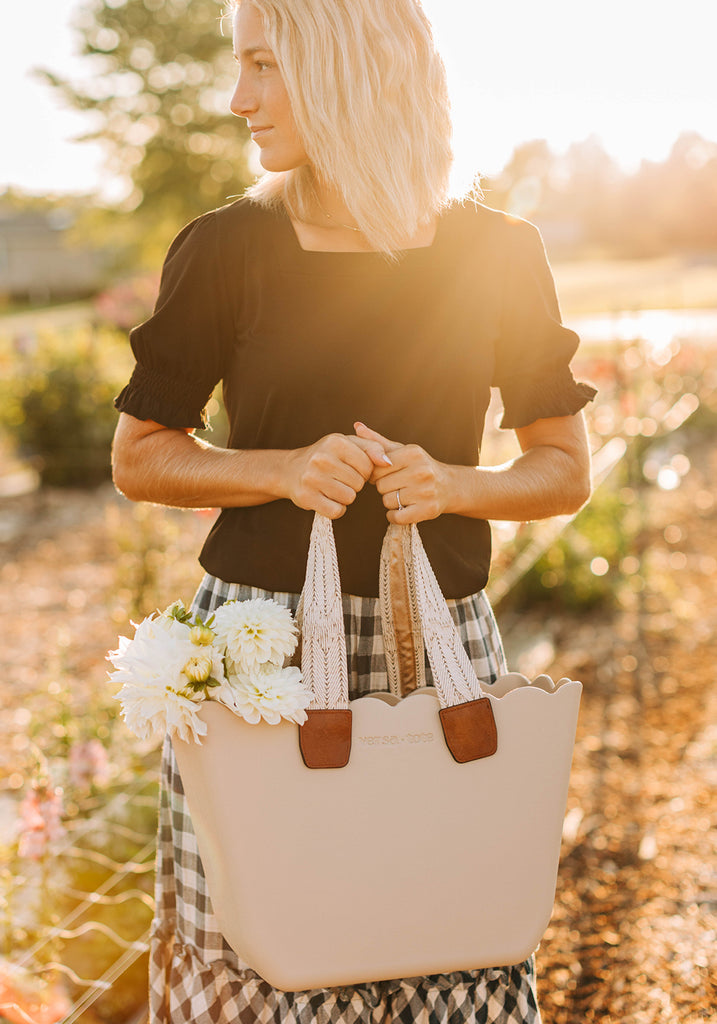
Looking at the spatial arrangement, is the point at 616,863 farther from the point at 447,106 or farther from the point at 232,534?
the point at 447,106

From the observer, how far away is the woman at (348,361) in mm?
1257

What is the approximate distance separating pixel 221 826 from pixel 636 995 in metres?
1.51

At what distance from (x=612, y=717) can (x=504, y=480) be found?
2549 millimetres

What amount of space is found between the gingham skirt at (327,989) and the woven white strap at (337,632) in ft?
0.47

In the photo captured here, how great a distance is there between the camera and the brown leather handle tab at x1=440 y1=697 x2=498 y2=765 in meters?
1.17

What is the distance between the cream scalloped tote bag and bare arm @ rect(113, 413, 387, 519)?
0.19 feet

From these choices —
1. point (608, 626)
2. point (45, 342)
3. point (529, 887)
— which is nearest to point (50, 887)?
point (529, 887)

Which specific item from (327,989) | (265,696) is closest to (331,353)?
(265,696)

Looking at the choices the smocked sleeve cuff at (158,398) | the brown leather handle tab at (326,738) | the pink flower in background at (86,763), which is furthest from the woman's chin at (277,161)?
the pink flower in background at (86,763)

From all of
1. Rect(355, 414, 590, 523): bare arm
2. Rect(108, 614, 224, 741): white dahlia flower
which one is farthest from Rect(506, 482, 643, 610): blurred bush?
Rect(108, 614, 224, 741): white dahlia flower

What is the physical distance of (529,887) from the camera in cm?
125

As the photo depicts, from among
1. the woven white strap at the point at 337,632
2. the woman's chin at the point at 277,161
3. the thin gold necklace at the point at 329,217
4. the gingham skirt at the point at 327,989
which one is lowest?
the gingham skirt at the point at 327,989

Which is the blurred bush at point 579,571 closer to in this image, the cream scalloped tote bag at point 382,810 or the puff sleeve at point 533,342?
the puff sleeve at point 533,342

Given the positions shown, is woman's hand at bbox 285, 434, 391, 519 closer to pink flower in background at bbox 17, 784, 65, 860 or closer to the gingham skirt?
the gingham skirt
